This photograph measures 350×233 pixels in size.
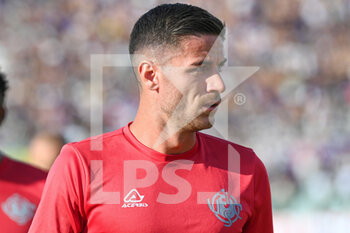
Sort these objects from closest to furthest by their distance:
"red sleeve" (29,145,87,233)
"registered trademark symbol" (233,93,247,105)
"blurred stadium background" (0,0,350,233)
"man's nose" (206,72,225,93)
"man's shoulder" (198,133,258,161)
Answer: "red sleeve" (29,145,87,233) → "man's nose" (206,72,225,93) → "man's shoulder" (198,133,258,161) → "blurred stadium background" (0,0,350,233) → "registered trademark symbol" (233,93,247,105)

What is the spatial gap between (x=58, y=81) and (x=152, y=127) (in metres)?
5.37

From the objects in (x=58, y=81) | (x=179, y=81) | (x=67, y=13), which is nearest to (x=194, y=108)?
(x=179, y=81)

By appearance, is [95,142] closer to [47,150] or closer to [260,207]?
[260,207]

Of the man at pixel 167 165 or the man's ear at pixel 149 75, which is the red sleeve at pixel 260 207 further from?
the man's ear at pixel 149 75

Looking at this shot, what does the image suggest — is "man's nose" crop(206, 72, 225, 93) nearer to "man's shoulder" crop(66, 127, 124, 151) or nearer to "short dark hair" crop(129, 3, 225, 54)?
"short dark hair" crop(129, 3, 225, 54)

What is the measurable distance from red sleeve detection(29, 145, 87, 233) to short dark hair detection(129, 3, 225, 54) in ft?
2.01

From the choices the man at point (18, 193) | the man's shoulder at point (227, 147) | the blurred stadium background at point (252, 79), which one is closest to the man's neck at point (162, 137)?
the man's shoulder at point (227, 147)

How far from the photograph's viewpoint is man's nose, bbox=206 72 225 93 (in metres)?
2.12

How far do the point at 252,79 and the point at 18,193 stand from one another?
15.4 ft

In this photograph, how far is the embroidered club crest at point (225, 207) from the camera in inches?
84.1

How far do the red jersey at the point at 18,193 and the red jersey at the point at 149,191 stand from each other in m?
0.79

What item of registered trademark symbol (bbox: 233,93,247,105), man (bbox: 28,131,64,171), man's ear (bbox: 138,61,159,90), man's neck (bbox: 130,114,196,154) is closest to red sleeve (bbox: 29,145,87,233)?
man's neck (bbox: 130,114,196,154)

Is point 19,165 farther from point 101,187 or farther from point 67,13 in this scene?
point 67,13

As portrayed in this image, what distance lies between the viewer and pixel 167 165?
86.8 inches
